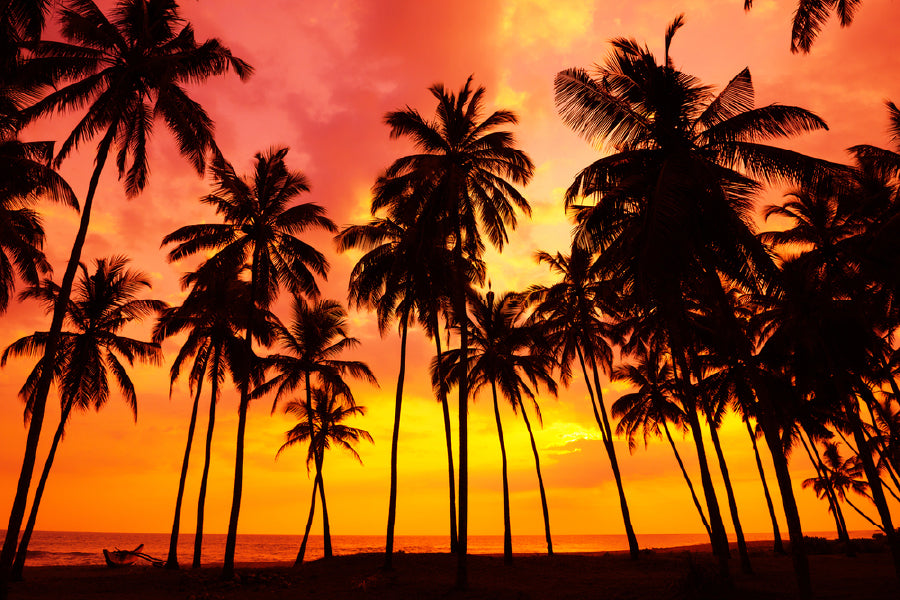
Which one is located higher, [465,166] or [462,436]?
[465,166]

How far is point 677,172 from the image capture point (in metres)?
12.7

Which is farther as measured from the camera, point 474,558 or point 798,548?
point 474,558

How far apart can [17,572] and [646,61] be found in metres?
28.2

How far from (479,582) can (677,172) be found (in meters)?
14.2

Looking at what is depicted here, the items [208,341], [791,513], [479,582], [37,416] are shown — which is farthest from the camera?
Result: [208,341]

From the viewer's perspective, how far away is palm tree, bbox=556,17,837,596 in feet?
Answer: 40.3

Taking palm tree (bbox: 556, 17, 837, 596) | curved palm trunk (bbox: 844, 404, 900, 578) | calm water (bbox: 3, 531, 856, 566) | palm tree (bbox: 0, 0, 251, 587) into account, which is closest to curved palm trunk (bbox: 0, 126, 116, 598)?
palm tree (bbox: 0, 0, 251, 587)

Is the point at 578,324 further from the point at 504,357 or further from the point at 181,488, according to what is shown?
the point at 181,488

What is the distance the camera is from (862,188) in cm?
1952

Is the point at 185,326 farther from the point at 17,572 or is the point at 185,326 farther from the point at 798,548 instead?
the point at 798,548

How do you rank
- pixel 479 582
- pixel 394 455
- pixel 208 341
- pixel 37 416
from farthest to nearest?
1. pixel 208 341
2. pixel 394 455
3. pixel 479 582
4. pixel 37 416

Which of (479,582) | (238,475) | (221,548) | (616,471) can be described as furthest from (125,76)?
(221,548)

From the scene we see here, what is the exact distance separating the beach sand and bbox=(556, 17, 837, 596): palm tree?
2.90m

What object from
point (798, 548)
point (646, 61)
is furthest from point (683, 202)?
point (798, 548)
